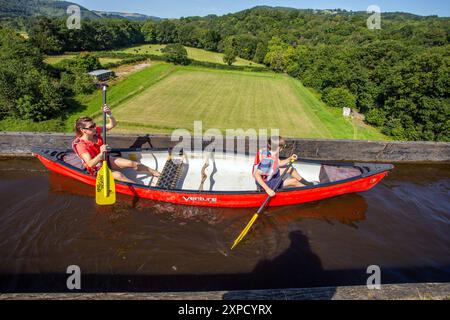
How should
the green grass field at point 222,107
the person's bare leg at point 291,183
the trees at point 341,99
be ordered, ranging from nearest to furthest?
the person's bare leg at point 291,183
the green grass field at point 222,107
the trees at point 341,99

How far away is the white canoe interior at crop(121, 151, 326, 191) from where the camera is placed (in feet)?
26.8

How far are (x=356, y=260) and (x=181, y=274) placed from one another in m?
3.56

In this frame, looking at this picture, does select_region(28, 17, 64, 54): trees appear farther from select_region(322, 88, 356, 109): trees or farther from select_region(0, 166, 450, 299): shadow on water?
select_region(0, 166, 450, 299): shadow on water

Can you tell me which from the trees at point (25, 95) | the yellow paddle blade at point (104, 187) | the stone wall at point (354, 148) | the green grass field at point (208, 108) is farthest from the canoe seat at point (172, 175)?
the trees at point (25, 95)

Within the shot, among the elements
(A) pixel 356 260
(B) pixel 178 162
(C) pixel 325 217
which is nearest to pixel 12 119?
(B) pixel 178 162

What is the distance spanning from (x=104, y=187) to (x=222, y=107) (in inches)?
748

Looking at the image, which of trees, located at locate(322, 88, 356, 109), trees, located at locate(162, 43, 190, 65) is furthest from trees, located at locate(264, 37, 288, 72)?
trees, located at locate(322, 88, 356, 109)

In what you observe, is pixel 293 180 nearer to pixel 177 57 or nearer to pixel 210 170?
pixel 210 170

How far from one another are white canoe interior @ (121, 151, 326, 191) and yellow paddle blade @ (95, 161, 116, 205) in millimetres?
1342

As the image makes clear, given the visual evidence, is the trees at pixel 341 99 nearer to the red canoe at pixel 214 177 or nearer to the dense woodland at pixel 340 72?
the dense woodland at pixel 340 72

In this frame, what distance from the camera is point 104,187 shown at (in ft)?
21.9

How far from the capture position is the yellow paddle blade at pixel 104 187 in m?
6.70
